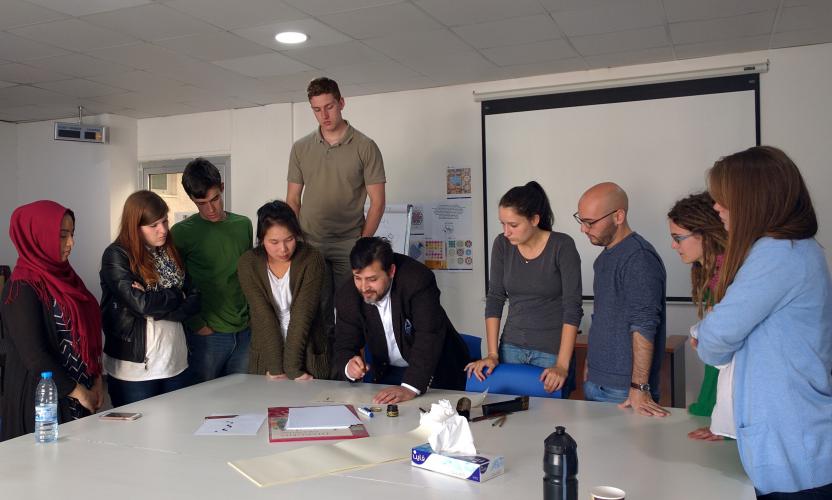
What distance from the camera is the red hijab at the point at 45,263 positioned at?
2619 millimetres

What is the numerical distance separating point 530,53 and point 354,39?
4.04 ft

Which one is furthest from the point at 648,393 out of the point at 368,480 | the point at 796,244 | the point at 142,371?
the point at 142,371

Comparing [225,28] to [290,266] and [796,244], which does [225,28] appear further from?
[796,244]

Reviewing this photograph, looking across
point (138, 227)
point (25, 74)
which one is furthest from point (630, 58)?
point (25, 74)

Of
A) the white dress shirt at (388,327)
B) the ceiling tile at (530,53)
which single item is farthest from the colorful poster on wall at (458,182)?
the white dress shirt at (388,327)

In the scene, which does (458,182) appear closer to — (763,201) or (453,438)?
(453,438)

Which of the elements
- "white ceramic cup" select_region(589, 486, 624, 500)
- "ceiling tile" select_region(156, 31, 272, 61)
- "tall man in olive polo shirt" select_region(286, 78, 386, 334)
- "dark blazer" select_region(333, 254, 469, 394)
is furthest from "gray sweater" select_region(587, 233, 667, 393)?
"ceiling tile" select_region(156, 31, 272, 61)

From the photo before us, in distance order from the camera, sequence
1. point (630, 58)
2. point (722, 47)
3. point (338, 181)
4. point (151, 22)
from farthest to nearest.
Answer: point (630, 58)
point (722, 47)
point (151, 22)
point (338, 181)

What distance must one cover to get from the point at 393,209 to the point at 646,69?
222cm

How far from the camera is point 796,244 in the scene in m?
1.54

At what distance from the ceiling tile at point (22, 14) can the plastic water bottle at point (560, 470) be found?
12.0ft

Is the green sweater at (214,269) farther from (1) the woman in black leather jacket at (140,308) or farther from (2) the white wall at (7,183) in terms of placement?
(2) the white wall at (7,183)

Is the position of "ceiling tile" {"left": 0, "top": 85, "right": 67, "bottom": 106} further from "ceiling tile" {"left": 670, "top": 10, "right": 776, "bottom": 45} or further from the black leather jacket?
"ceiling tile" {"left": 670, "top": 10, "right": 776, "bottom": 45}

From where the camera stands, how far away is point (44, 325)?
2.61m
